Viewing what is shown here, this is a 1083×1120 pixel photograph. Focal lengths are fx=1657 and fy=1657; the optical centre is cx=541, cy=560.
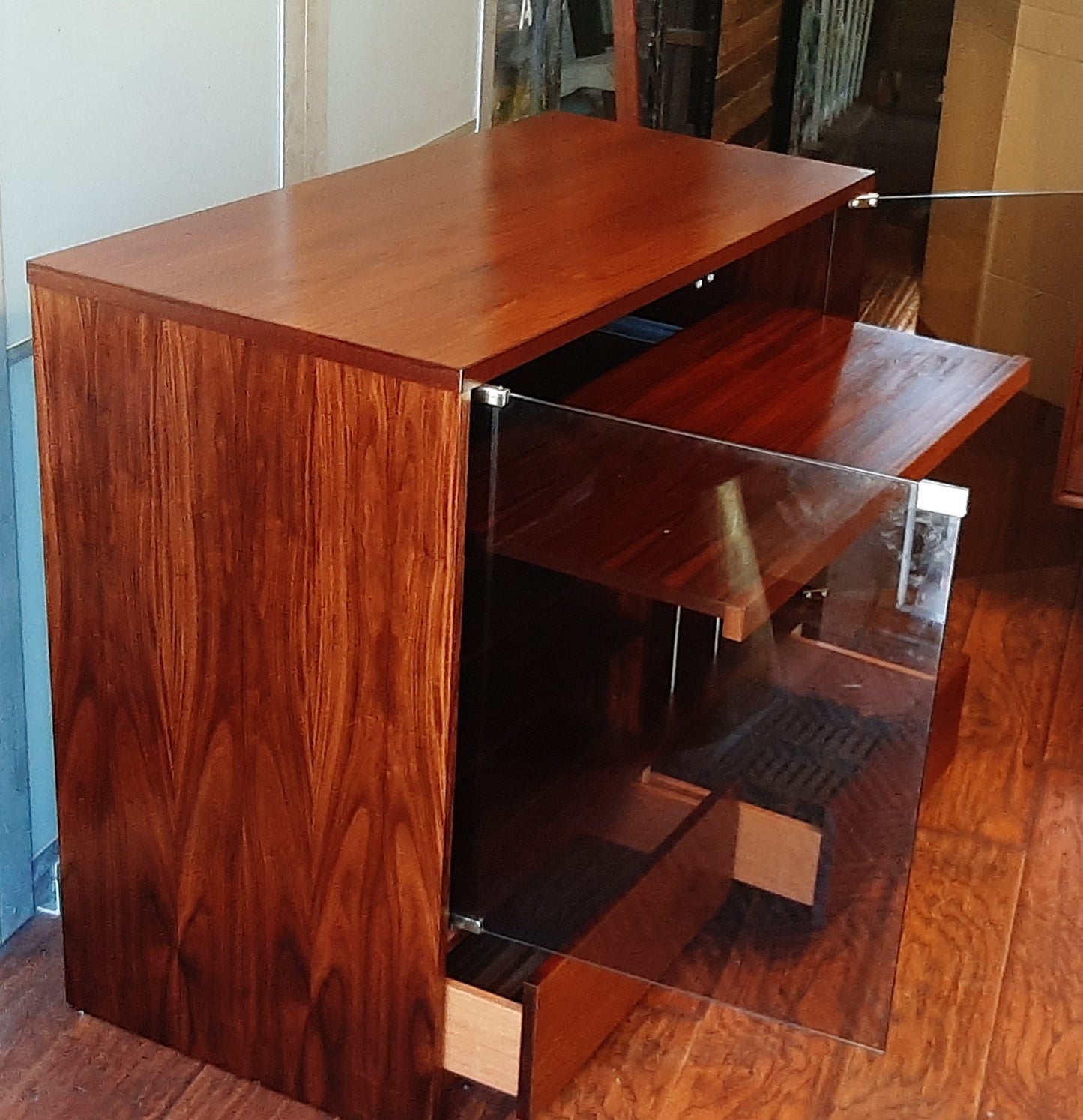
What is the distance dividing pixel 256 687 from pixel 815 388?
608mm

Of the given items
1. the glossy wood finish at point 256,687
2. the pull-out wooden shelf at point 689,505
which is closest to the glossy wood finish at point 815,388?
the pull-out wooden shelf at point 689,505

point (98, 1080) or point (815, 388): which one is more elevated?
point (815, 388)

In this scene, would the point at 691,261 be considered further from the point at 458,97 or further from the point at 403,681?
the point at 458,97

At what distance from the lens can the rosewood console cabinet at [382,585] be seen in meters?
1.17

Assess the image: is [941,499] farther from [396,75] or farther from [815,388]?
[396,75]

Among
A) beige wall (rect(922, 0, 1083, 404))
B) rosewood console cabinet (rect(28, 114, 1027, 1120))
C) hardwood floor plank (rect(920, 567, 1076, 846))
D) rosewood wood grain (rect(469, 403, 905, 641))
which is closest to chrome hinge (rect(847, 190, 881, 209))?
rosewood console cabinet (rect(28, 114, 1027, 1120))

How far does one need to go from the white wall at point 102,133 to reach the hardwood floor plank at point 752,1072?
674 millimetres

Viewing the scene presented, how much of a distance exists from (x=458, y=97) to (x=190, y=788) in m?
1.19

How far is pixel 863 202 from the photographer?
5.47 feet

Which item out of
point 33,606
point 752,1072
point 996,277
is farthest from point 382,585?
point 996,277

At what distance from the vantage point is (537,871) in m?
1.34

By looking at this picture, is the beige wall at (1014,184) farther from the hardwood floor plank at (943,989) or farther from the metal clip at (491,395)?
the metal clip at (491,395)

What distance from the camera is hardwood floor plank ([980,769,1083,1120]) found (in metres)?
1.48

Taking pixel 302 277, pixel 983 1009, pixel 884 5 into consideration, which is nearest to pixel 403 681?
pixel 302 277
